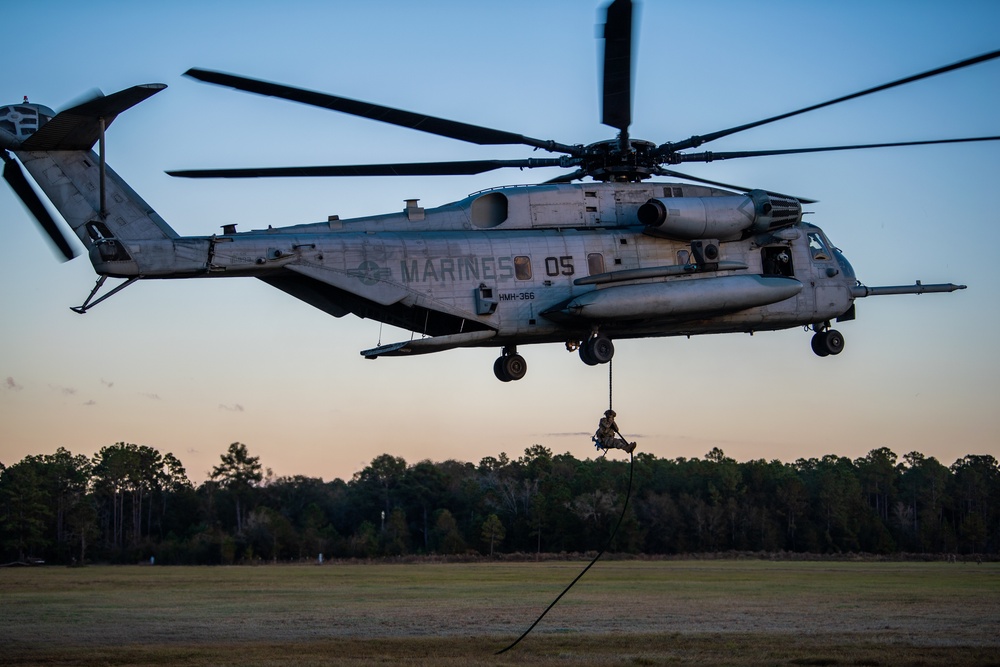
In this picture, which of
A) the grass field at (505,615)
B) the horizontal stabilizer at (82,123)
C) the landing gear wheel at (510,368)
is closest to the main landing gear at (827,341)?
the landing gear wheel at (510,368)

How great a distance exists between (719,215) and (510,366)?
4554mm

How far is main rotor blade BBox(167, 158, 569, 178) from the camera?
1884 centimetres

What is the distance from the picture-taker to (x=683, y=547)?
82.4 m

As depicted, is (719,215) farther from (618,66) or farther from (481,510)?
(481,510)

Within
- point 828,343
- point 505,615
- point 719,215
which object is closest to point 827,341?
point 828,343

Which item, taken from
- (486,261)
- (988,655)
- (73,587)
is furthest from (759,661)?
(73,587)

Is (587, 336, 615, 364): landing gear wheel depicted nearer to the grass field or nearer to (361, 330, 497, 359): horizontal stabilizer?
(361, 330, 497, 359): horizontal stabilizer

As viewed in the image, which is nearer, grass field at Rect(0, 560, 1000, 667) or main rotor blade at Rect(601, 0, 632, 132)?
main rotor blade at Rect(601, 0, 632, 132)

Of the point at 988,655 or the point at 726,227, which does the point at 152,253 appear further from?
the point at 988,655

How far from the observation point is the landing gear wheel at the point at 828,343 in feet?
73.7

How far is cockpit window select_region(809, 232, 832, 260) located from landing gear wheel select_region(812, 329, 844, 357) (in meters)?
1.44

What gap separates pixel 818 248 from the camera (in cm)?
2241

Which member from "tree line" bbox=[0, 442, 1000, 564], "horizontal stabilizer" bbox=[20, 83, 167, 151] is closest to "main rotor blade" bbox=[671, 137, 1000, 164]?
"horizontal stabilizer" bbox=[20, 83, 167, 151]

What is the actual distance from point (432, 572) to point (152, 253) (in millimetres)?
53721
